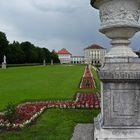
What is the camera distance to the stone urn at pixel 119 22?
748 cm

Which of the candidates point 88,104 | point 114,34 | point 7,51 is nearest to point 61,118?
point 88,104

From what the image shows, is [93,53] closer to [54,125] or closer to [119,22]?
[54,125]

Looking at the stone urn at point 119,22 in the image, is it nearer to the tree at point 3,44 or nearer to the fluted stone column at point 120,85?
the fluted stone column at point 120,85

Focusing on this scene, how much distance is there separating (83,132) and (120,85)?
1.97 metres

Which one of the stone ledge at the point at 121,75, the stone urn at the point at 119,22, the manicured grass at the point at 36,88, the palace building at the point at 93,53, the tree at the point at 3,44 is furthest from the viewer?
the palace building at the point at 93,53

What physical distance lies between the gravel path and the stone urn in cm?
186

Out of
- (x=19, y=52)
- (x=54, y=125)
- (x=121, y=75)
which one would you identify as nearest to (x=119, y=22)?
(x=121, y=75)

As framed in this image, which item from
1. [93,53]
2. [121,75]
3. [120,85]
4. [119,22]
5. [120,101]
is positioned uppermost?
[93,53]

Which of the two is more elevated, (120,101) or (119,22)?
(119,22)

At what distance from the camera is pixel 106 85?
748cm

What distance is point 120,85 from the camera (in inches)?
294

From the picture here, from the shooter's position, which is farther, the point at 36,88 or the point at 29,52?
the point at 29,52

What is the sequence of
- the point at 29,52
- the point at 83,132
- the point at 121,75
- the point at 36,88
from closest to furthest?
1. the point at 121,75
2. the point at 83,132
3. the point at 36,88
4. the point at 29,52

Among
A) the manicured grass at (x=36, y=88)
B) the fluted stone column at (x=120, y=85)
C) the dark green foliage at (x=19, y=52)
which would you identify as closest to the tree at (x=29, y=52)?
the dark green foliage at (x=19, y=52)
